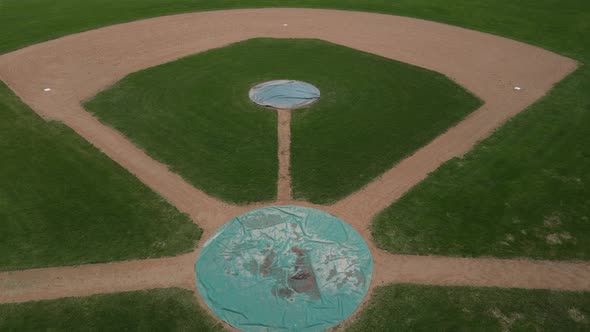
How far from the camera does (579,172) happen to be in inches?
709

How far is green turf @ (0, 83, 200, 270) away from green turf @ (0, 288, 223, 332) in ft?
5.23

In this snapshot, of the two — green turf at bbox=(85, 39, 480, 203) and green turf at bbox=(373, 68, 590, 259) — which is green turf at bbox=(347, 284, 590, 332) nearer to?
green turf at bbox=(373, 68, 590, 259)

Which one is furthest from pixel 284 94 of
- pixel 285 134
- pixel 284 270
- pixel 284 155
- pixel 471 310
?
pixel 471 310

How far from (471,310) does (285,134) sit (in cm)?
1066

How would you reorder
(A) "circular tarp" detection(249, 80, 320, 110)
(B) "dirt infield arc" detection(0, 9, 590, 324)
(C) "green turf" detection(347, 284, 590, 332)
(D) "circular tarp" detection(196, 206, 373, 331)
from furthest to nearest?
1. (A) "circular tarp" detection(249, 80, 320, 110)
2. (B) "dirt infield arc" detection(0, 9, 590, 324)
3. (D) "circular tarp" detection(196, 206, 373, 331)
4. (C) "green turf" detection(347, 284, 590, 332)

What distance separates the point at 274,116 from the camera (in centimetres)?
2122

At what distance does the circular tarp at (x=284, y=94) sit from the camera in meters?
22.1

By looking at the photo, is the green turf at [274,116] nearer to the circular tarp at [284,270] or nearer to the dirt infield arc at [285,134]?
the dirt infield arc at [285,134]

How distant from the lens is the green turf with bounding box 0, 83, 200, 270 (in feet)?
48.6

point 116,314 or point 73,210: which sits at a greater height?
point 73,210

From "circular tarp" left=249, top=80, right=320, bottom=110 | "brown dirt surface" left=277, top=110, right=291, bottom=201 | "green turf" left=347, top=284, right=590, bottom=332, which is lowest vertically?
"green turf" left=347, top=284, right=590, bottom=332

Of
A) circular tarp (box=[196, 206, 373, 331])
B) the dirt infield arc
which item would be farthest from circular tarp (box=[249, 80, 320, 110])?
circular tarp (box=[196, 206, 373, 331])

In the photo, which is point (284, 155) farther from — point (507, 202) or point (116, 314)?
point (116, 314)

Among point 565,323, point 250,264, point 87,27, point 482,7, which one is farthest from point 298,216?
point 482,7
